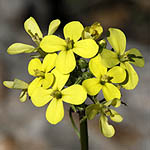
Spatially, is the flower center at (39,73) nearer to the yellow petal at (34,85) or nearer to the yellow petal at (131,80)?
the yellow petal at (34,85)

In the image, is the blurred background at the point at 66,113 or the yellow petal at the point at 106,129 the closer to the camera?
the yellow petal at the point at 106,129

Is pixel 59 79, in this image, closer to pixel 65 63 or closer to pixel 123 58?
pixel 65 63

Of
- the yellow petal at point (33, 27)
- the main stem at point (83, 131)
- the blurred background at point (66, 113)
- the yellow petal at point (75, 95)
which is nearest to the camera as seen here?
the yellow petal at point (75, 95)

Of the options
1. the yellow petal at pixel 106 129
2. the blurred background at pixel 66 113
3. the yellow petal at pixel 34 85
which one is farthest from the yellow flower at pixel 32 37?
the blurred background at pixel 66 113

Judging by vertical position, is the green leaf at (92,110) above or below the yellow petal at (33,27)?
below

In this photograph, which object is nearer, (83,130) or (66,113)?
(83,130)

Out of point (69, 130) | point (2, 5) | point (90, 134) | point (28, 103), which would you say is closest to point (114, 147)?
point (90, 134)

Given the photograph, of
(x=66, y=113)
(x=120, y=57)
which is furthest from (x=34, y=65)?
(x=66, y=113)
